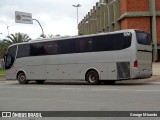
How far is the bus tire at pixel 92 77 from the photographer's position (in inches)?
978

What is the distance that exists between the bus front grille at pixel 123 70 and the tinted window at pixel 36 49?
7124mm

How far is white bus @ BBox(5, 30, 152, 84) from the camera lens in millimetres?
23109

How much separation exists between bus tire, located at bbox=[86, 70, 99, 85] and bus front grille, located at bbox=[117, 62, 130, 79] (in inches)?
71.1

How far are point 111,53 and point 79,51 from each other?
2740mm

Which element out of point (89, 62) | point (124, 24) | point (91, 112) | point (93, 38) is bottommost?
point (91, 112)

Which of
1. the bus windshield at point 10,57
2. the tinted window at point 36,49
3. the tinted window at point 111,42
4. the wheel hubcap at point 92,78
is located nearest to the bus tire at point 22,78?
the bus windshield at point 10,57

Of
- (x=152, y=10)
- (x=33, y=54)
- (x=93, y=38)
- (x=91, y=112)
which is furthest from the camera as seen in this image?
(x=152, y=10)

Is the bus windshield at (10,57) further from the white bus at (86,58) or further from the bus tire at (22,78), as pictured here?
the bus tire at (22,78)

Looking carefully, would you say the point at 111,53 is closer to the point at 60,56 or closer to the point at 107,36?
the point at 107,36

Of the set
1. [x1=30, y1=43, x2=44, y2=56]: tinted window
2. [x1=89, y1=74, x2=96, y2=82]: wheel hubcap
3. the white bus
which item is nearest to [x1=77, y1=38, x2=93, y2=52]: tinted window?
the white bus

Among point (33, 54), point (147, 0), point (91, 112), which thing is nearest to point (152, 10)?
point (147, 0)

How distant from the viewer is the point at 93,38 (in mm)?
25047

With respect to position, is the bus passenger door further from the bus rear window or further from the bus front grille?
the bus rear window

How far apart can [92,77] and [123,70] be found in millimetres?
2612
